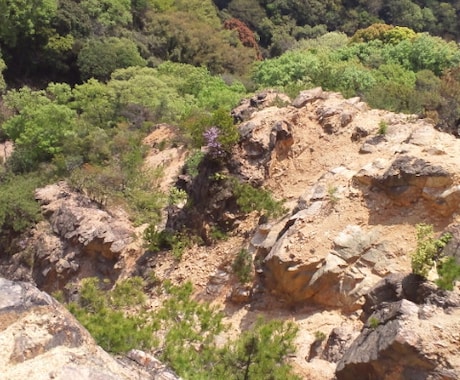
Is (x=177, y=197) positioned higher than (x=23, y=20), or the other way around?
(x=23, y=20)

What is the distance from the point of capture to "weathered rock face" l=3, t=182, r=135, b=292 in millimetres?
13555

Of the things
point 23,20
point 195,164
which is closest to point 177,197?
point 195,164

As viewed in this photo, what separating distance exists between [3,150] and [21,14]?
32.6 ft

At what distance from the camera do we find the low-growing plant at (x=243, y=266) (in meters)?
10.9

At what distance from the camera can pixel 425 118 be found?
1240cm

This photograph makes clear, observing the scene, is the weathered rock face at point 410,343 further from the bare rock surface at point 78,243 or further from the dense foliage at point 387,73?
the bare rock surface at point 78,243

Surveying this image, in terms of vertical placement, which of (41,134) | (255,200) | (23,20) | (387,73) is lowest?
(255,200)

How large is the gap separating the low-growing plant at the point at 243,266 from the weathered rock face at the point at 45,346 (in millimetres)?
5606

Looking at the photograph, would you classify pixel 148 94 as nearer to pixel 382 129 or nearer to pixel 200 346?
pixel 382 129

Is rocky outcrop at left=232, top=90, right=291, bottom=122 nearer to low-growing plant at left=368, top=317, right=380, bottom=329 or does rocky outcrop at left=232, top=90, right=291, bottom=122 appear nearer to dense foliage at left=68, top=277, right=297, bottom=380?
low-growing plant at left=368, top=317, right=380, bottom=329

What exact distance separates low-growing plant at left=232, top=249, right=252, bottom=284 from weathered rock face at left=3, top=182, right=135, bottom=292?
3.29 metres

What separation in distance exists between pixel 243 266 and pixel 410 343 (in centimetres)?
489

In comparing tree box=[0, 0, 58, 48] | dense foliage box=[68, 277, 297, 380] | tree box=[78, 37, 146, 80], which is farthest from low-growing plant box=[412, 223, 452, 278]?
tree box=[0, 0, 58, 48]

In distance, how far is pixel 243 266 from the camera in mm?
11078
